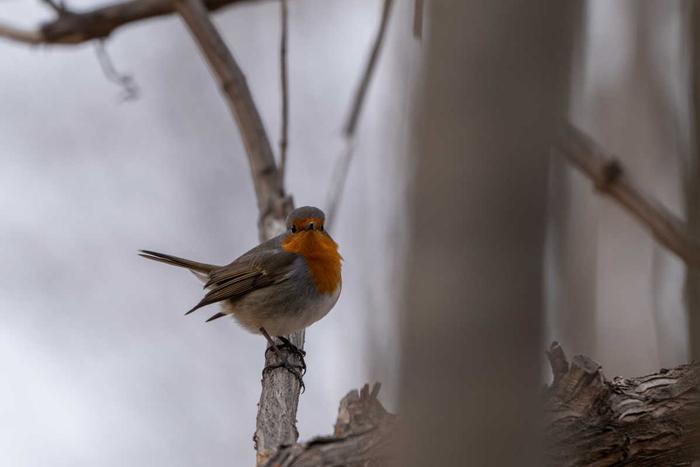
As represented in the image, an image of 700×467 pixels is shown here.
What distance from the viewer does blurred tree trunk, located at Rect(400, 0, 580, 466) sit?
1247 mm

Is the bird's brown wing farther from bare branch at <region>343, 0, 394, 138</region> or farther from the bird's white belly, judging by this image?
bare branch at <region>343, 0, 394, 138</region>

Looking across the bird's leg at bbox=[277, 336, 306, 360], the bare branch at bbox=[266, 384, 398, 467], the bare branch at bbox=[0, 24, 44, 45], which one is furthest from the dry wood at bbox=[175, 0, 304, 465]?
the bare branch at bbox=[266, 384, 398, 467]

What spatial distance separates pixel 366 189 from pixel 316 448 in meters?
2.47

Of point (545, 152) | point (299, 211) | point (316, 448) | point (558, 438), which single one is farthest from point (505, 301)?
point (299, 211)

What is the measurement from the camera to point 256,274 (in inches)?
195

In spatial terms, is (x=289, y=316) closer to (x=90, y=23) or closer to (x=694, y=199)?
(x=90, y=23)

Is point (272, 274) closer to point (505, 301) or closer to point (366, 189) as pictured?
point (366, 189)

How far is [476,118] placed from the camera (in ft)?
4.31

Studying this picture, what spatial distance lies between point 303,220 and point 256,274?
0.42 metres

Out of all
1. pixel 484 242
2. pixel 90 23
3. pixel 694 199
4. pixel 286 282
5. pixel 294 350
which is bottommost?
pixel 484 242

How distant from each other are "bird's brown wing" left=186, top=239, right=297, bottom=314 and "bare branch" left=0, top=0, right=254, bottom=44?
169 cm

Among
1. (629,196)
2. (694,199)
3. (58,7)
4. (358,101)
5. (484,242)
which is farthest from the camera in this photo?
(58,7)

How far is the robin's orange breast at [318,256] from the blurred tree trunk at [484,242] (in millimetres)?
3488

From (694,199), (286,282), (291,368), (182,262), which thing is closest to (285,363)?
(291,368)
